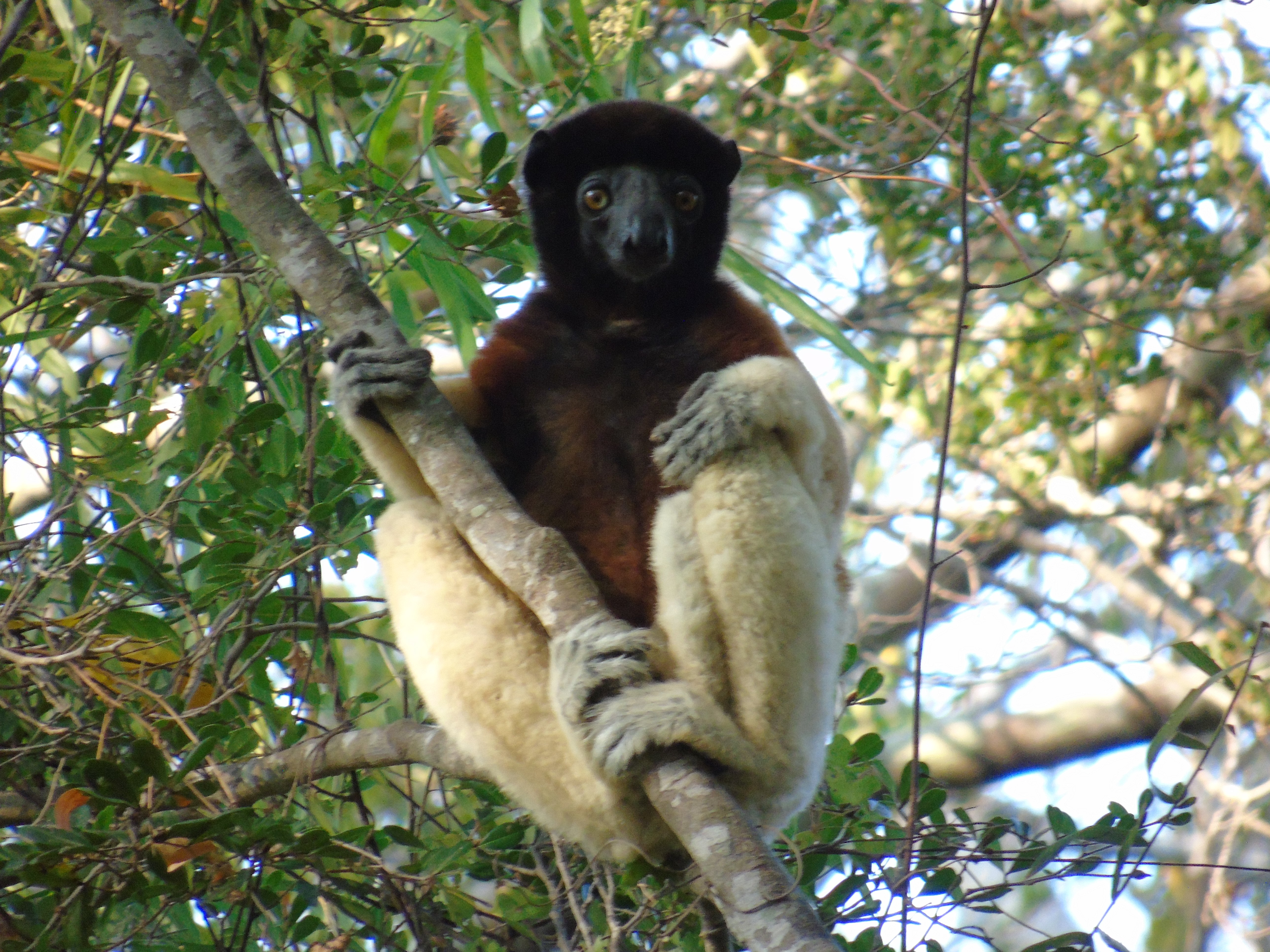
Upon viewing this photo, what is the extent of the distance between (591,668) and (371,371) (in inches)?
39.0

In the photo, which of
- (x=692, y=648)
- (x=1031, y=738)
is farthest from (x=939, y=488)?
(x=1031, y=738)

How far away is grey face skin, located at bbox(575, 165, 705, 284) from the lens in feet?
11.9

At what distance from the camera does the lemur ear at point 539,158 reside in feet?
12.8

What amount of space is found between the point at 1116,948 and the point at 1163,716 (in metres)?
6.70

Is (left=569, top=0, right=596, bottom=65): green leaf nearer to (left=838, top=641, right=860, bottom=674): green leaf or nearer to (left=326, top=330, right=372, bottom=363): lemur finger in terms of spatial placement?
(left=326, top=330, right=372, bottom=363): lemur finger

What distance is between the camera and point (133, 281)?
9.51 ft

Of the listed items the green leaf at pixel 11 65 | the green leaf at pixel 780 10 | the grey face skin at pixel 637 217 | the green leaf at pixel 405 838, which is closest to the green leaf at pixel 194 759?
A: the green leaf at pixel 405 838

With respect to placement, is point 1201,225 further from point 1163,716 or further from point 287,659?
point 287,659

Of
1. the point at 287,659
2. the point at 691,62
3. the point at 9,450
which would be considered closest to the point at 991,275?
the point at 691,62

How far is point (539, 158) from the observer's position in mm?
3918

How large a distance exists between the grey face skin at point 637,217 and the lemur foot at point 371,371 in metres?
0.86

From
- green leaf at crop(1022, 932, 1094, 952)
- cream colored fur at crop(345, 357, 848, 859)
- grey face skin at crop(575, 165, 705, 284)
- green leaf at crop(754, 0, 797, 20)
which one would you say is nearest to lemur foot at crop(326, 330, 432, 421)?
cream colored fur at crop(345, 357, 848, 859)

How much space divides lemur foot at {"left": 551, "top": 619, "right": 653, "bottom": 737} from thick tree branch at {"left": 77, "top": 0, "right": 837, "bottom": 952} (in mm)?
49

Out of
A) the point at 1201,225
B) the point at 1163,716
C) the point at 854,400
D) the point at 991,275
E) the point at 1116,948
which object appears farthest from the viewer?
the point at 854,400
